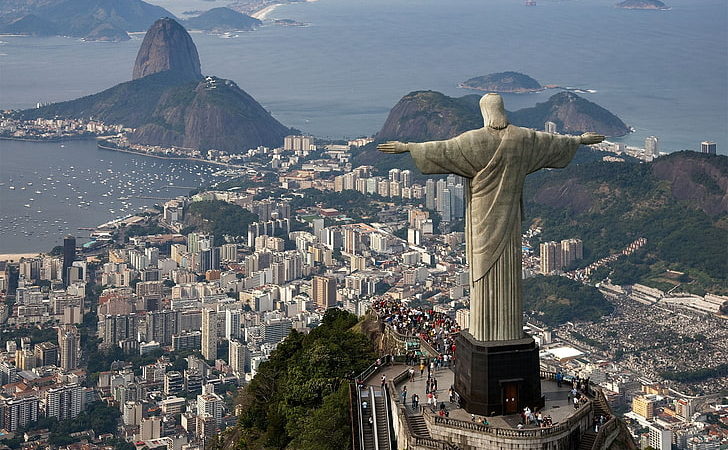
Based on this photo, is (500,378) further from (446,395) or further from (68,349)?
(68,349)

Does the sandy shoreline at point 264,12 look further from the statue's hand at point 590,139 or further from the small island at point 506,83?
the statue's hand at point 590,139

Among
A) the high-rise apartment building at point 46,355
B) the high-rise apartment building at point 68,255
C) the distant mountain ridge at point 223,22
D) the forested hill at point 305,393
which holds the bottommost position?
the high-rise apartment building at point 46,355

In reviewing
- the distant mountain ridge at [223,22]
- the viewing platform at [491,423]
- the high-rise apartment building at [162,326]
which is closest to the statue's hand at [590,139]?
the viewing platform at [491,423]

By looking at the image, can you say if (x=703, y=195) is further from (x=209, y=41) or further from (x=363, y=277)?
(x=209, y=41)

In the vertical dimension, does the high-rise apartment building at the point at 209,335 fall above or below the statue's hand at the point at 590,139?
below

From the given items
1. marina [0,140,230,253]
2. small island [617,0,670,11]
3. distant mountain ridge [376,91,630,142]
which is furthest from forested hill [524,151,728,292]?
small island [617,0,670,11]

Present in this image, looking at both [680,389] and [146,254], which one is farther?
[146,254]

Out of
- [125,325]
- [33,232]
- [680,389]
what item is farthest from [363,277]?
[33,232]
